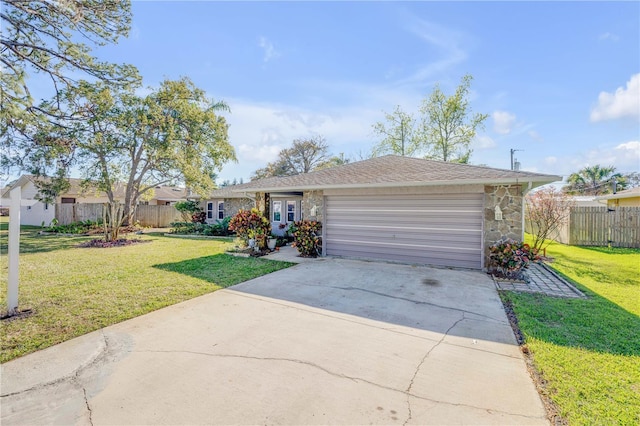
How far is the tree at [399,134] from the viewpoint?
2661 cm

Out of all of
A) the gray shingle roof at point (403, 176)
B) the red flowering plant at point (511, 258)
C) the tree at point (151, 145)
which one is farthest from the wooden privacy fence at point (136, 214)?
the red flowering plant at point (511, 258)

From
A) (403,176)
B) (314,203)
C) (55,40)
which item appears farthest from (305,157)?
(55,40)

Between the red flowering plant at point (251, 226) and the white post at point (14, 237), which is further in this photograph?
the red flowering plant at point (251, 226)

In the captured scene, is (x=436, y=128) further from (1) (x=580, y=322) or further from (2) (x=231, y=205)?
(1) (x=580, y=322)

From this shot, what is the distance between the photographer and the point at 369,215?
9352mm

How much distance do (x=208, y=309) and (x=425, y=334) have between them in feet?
11.4

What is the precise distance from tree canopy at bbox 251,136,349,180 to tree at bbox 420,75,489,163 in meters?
11.7

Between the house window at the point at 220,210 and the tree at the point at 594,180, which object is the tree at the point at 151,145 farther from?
the tree at the point at 594,180

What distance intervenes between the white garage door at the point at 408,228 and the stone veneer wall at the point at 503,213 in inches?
7.4

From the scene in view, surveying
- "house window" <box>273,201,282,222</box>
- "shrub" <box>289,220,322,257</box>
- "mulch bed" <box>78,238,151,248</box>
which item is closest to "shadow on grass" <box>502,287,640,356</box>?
"shrub" <box>289,220,322,257</box>

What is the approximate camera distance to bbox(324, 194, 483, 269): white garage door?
7.96 m

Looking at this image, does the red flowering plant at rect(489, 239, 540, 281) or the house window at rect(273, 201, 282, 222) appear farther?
the house window at rect(273, 201, 282, 222)

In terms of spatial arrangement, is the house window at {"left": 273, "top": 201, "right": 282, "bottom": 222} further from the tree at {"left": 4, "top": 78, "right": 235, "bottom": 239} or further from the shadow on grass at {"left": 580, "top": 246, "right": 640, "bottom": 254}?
the shadow on grass at {"left": 580, "top": 246, "right": 640, "bottom": 254}

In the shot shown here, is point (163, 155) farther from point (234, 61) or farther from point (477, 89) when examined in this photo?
point (477, 89)
